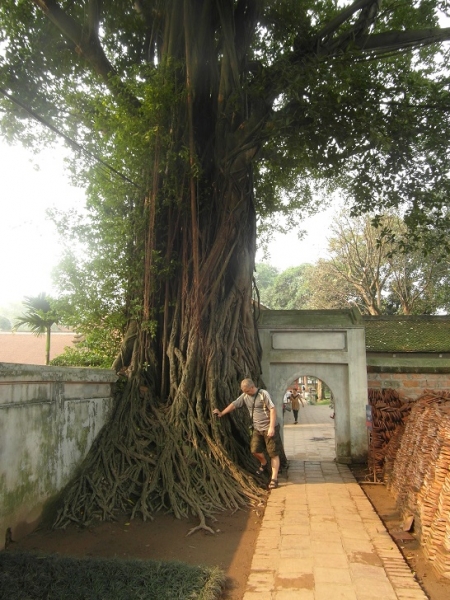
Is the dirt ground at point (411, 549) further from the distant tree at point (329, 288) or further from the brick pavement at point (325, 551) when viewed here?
the distant tree at point (329, 288)

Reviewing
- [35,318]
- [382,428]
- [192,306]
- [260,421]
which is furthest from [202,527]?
[35,318]

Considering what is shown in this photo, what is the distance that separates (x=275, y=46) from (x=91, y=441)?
6.83 meters

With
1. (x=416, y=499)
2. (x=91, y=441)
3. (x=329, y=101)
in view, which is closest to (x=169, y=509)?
(x=91, y=441)

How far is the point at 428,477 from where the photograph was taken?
14.8 feet

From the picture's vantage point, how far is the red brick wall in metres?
8.95

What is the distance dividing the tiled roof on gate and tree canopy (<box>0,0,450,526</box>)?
2.65 m

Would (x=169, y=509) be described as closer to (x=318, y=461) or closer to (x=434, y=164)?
(x=318, y=461)

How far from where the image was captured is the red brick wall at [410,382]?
29.3 ft

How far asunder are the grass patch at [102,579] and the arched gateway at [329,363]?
16.6 feet

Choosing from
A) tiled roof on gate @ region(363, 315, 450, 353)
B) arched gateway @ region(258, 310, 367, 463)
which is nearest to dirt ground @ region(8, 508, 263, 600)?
arched gateway @ region(258, 310, 367, 463)

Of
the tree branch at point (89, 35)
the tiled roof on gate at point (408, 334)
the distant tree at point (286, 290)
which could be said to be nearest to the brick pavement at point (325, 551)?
the tiled roof on gate at point (408, 334)

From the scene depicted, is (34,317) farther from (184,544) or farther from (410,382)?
(184,544)

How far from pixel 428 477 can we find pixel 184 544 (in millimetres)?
2271

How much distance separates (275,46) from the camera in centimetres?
838
